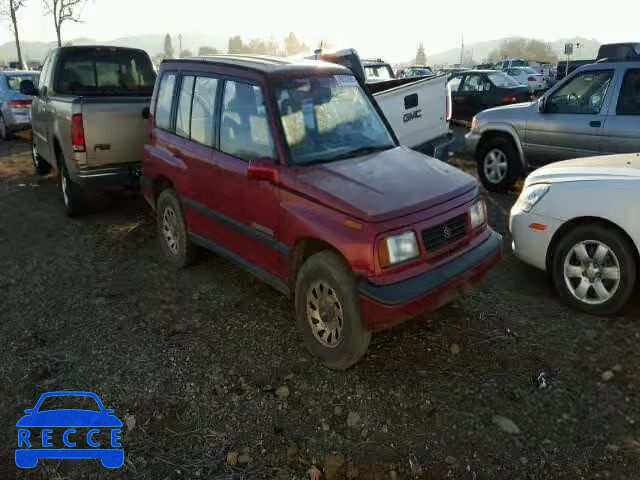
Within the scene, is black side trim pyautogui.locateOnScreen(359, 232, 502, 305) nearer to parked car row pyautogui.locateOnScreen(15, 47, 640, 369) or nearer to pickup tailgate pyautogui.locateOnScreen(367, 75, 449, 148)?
parked car row pyautogui.locateOnScreen(15, 47, 640, 369)

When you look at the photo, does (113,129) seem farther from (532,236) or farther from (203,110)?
(532,236)

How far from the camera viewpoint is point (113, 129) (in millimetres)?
6223

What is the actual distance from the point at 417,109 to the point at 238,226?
4092 mm

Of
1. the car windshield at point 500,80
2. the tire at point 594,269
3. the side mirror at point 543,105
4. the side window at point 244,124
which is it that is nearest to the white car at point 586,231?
the tire at point 594,269

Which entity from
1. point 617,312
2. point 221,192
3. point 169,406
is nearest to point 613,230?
point 617,312

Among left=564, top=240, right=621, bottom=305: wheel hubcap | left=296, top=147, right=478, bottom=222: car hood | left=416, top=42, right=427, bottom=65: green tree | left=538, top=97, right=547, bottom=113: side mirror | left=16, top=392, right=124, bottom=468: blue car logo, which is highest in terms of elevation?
left=416, top=42, right=427, bottom=65: green tree

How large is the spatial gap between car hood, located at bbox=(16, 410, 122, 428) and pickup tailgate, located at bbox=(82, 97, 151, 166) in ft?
11.9

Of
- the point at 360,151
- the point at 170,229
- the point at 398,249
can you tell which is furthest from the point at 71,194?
the point at 398,249

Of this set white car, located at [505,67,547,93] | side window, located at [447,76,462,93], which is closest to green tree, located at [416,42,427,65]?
white car, located at [505,67,547,93]

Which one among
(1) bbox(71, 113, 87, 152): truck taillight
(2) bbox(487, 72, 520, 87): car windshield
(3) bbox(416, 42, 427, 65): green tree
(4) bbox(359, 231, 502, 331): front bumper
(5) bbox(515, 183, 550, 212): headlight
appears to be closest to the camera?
(4) bbox(359, 231, 502, 331): front bumper

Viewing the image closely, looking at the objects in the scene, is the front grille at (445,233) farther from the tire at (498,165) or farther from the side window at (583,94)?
the tire at (498,165)

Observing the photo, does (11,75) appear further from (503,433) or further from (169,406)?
(503,433)

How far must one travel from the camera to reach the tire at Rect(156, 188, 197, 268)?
16.8ft

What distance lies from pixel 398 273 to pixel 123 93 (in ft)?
18.9
